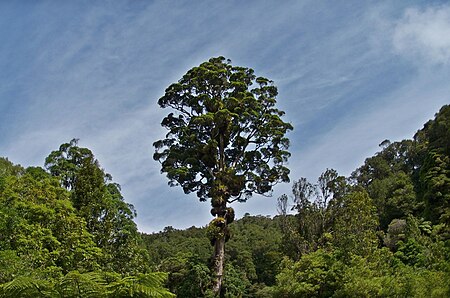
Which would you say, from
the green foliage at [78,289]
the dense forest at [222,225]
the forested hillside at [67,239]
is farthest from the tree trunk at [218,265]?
the green foliage at [78,289]

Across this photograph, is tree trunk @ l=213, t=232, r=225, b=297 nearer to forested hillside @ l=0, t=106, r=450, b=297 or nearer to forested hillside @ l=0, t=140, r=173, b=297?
forested hillside @ l=0, t=106, r=450, b=297

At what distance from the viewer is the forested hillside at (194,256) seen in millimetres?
10867

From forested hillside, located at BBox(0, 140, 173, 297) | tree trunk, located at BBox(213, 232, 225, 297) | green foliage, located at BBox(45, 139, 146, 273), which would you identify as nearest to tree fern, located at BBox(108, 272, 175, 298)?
forested hillside, located at BBox(0, 140, 173, 297)

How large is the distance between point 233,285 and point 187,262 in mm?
2325

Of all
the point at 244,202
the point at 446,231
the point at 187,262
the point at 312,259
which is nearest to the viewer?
the point at 312,259

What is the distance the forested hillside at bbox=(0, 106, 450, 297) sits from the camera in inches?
428

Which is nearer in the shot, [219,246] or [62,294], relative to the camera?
[62,294]

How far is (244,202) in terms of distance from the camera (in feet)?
80.5

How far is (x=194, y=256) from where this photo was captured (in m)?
23.4

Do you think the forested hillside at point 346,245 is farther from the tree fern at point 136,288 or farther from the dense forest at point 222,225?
the tree fern at point 136,288

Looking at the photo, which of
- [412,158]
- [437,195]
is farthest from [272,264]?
[412,158]

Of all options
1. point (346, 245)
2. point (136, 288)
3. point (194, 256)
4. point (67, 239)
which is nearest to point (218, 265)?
point (194, 256)

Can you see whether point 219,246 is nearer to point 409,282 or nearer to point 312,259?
point 312,259

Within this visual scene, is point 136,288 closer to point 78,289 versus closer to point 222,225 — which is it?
point 78,289
